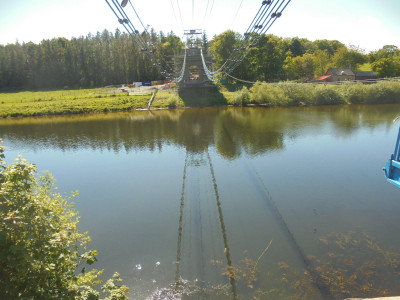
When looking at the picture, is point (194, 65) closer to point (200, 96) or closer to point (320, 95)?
point (200, 96)

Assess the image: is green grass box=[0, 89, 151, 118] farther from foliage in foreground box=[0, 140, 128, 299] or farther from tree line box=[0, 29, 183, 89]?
foliage in foreground box=[0, 140, 128, 299]

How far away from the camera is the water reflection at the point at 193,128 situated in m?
24.2

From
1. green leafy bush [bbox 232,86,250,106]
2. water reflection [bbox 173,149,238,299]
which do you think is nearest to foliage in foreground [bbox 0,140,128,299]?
water reflection [bbox 173,149,238,299]

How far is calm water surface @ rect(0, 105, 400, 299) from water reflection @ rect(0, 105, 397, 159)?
342mm

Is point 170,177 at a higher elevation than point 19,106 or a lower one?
lower

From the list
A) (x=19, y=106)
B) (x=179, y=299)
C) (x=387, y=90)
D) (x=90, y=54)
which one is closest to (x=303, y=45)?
(x=387, y=90)

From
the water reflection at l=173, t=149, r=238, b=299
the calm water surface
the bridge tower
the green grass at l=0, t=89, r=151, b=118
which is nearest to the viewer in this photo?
the water reflection at l=173, t=149, r=238, b=299

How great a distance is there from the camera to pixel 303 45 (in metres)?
94.6

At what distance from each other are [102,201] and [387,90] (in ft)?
160

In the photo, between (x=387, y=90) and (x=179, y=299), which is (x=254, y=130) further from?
(x=387, y=90)

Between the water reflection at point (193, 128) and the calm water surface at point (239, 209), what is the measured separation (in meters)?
0.34

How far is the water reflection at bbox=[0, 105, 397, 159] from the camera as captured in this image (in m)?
24.2

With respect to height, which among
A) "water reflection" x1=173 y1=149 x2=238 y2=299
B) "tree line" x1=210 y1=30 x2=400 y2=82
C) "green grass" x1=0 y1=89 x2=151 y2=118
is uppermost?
"tree line" x1=210 y1=30 x2=400 y2=82

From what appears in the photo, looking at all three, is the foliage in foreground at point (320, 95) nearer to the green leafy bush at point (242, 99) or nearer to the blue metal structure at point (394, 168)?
the green leafy bush at point (242, 99)
